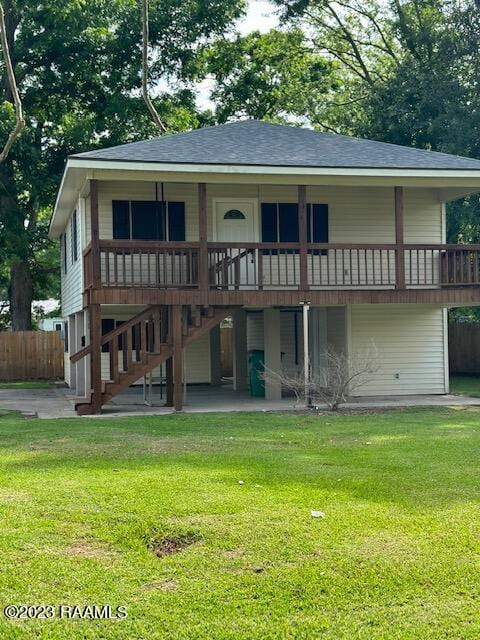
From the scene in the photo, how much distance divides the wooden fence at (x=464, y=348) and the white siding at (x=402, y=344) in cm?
766

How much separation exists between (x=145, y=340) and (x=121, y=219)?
376 centimetres

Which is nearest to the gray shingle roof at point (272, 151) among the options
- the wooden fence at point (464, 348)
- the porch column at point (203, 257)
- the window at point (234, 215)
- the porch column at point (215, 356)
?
the porch column at point (203, 257)

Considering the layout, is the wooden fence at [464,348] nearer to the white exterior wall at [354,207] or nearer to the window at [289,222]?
the white exterior wall at [354,207]

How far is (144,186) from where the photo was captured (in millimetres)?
17812

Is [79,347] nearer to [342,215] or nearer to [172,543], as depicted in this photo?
[342,215]

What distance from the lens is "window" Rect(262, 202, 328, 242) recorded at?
59.9 ft

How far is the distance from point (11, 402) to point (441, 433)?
990 cm

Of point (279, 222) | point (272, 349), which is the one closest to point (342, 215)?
point (279, 222)

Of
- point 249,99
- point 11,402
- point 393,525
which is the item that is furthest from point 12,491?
point 249,99

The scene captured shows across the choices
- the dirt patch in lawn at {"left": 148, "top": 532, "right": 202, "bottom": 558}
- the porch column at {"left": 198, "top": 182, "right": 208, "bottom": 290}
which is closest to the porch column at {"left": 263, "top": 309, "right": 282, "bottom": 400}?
the porch column at {"left": 198, "top": 182, "right": 208, "bottom": 290}

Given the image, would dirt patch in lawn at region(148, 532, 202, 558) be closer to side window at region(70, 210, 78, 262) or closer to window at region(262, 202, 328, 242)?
window at region(262, 202, 328, 242)

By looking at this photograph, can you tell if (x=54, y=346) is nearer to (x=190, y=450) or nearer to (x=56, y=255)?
(x=56, y=255)

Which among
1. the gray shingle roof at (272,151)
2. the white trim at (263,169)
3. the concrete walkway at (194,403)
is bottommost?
the concrete walkway at (194,403)

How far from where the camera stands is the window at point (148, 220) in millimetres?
17719
